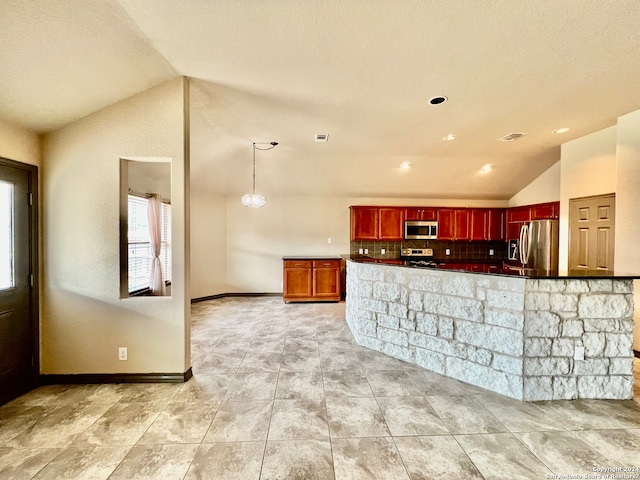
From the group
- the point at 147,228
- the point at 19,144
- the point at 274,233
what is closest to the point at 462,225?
the point at 274,233

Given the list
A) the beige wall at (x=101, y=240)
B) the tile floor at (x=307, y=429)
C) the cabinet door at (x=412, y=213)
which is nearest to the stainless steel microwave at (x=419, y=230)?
the cabinet door at (x=412, y=213)

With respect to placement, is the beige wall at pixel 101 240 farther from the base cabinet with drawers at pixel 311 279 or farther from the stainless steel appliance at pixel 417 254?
the stainless steel appliance at pixel 417 254

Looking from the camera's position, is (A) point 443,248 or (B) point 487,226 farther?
(A) point 443,248

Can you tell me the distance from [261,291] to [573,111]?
594 cm

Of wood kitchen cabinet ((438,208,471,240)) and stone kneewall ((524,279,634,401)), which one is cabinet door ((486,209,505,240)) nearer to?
wood kitchen cabinet ((438,208,471,240))

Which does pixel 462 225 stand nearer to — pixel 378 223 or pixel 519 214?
pixel 519 214

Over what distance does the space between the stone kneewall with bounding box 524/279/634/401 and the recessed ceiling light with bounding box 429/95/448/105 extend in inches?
76.5

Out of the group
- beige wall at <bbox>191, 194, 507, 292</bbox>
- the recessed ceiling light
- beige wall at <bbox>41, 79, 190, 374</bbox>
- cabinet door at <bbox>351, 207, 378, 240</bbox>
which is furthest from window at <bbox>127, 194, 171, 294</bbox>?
the recessed ceiling light

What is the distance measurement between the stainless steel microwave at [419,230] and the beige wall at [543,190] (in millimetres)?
1921

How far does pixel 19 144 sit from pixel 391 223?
5.62m

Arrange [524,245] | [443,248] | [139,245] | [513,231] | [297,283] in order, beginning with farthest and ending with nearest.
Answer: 1. [443,248]
2. [513,231]
3. [297,283]
4. [524,245]
5. [139,245]

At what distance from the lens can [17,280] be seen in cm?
229

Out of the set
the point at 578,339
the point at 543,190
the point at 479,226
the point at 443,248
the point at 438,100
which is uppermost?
the point at 438,100

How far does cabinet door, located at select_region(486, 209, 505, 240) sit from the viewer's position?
19.7 feet
